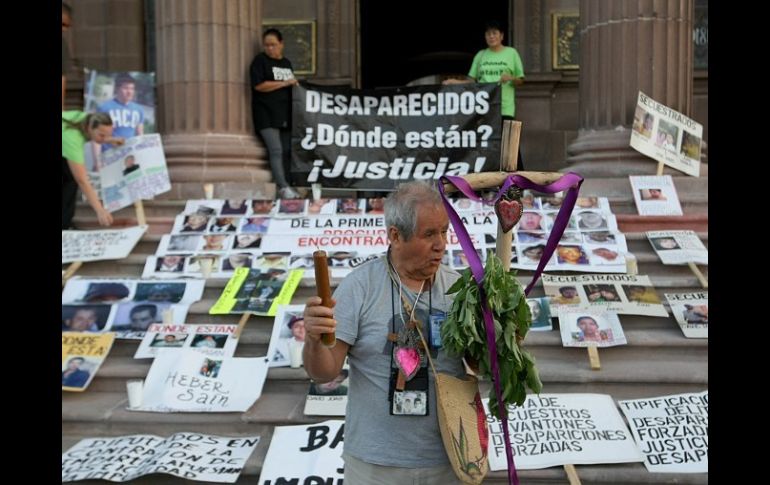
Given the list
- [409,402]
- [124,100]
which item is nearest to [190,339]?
[409,402]

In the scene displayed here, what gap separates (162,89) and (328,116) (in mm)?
1756

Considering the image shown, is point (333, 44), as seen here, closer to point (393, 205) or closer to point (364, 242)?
point (364, 242)

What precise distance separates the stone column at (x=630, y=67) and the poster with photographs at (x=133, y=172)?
4.02 m

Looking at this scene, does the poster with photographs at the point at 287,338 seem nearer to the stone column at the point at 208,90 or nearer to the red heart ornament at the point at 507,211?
the stone column at the point at 208,90

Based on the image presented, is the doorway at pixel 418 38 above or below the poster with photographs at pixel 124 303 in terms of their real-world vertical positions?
above

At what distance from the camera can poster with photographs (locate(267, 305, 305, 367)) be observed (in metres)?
6.21

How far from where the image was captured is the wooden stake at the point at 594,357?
6.00 m

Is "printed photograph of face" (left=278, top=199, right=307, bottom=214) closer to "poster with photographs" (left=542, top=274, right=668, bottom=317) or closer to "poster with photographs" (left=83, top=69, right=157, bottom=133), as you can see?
"poster with photographs" (left=542, top=274, right=668, bottom=317)

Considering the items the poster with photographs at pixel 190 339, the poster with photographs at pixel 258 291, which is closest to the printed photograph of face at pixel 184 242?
the poster with photographs at pixel 258 291

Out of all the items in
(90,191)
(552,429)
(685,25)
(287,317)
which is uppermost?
(685,25)

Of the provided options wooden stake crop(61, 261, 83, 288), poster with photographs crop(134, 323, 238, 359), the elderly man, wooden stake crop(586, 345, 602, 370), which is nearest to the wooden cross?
the elderly man

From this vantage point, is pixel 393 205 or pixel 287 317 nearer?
pixel 393 205

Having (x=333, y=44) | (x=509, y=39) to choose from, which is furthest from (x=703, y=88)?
(x=333, y=44)

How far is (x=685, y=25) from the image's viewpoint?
8781 mm
